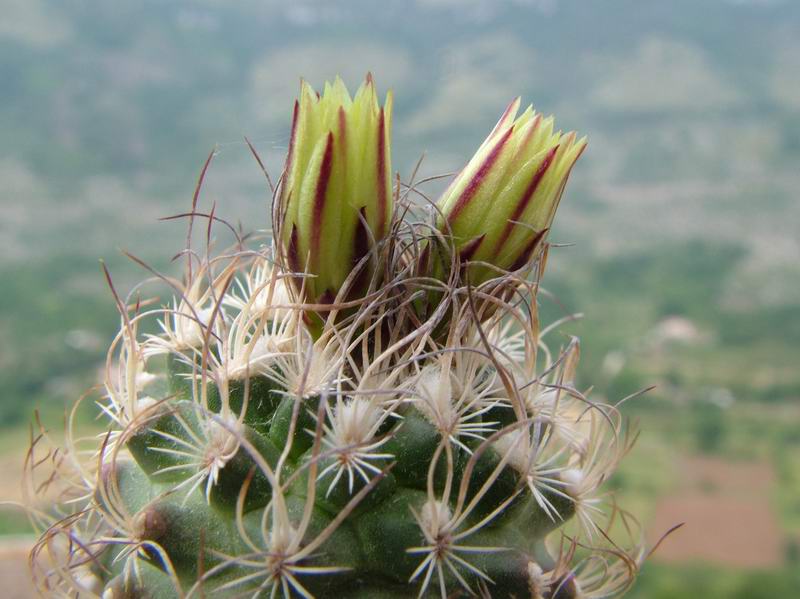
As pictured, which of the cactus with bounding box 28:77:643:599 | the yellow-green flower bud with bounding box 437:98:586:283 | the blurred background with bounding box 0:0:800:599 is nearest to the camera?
the cactus with bounding box 28:77:643:599

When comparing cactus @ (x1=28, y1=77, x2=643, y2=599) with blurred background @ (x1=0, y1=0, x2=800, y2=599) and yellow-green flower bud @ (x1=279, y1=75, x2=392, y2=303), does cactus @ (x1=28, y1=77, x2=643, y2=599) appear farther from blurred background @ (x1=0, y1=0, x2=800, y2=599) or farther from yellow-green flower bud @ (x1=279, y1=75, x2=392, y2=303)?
blurred background @ (x1=0, y1=0, x2=800, y2=599)

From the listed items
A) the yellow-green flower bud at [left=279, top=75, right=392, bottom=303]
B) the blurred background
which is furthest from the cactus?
the blurred background

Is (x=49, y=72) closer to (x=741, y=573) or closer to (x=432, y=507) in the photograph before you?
(x=741, y=573)

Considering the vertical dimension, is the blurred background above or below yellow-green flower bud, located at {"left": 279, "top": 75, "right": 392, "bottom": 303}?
below

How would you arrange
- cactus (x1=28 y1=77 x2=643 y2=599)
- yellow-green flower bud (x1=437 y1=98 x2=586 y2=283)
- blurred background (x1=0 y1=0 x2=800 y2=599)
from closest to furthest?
1. cactus (x1=28 y1=77 x2=643 y2=599)
2. yellow-green flower bud (x1=437 y1=98 x2=586 y2=283)
3. blurred background (x1=0 y1=0 x2=800 y2=599)

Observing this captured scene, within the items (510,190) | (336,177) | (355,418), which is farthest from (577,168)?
(355,418)

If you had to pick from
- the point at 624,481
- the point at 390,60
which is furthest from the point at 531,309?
the point at 390,60

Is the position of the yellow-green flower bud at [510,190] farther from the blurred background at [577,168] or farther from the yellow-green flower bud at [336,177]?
the blurred background at [577,168]

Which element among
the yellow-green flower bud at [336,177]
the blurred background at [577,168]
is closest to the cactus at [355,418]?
the yellow-green flower bud at [336,177]

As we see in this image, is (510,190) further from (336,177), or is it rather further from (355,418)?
(355,418)
